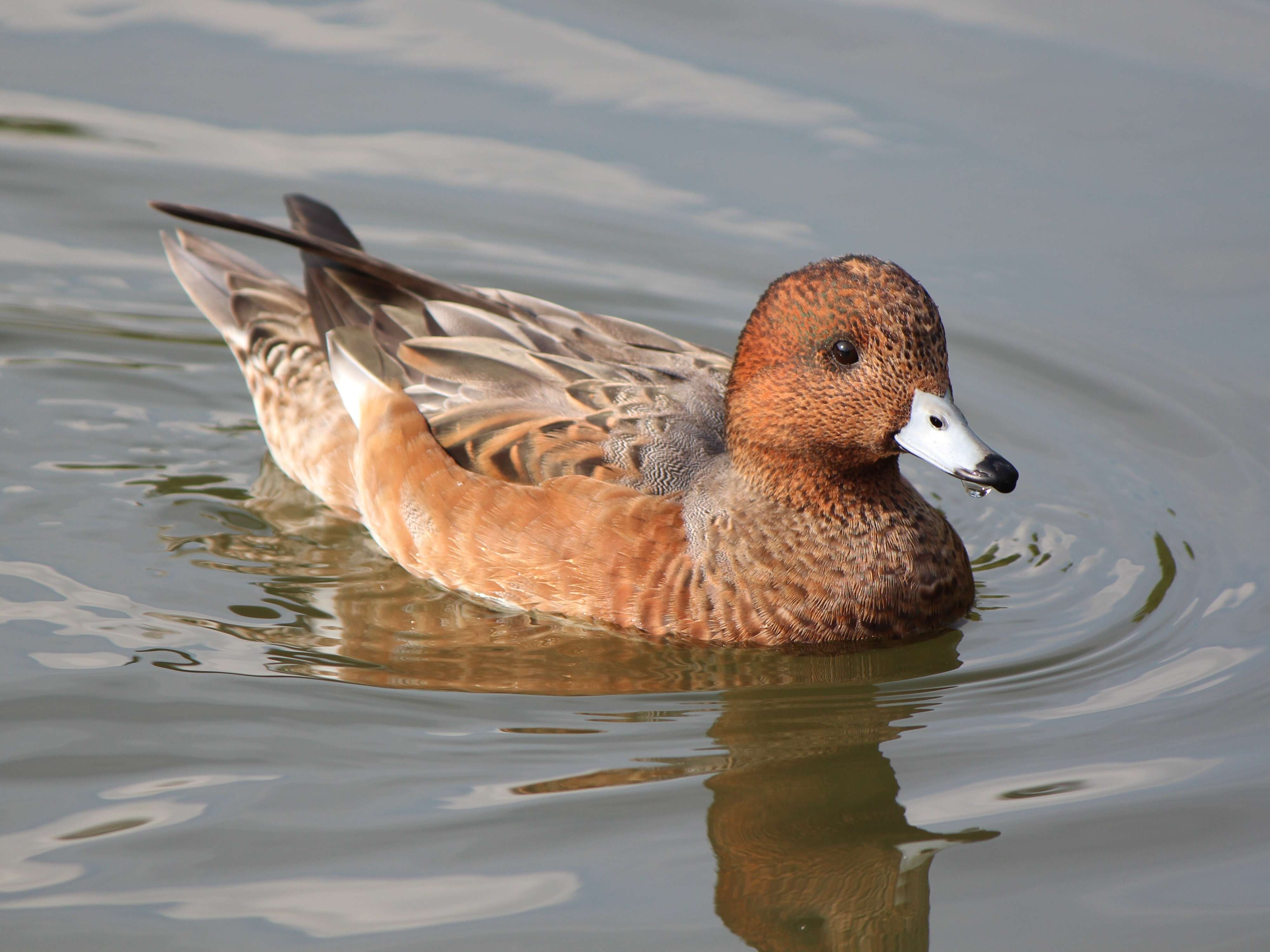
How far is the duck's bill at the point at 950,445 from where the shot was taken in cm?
505

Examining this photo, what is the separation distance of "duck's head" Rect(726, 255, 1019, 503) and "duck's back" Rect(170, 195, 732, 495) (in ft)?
1.14

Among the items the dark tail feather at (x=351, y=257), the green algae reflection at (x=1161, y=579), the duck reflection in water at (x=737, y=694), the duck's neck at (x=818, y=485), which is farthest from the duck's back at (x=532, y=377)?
the green algae reflection at (x=1161, y=579)

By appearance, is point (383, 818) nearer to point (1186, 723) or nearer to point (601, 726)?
point (601, 726)

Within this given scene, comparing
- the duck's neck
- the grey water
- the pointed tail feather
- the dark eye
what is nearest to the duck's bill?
the dark eye

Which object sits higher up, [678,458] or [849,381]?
[849,381]

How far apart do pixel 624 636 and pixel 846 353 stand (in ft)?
4.32

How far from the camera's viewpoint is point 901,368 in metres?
5.23

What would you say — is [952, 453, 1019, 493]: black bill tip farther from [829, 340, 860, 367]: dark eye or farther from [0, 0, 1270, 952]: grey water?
[0, 0, 1270, 952]: grey water

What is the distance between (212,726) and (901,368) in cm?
256

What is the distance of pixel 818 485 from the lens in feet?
18.7

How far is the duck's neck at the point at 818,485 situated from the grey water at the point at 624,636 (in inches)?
21.5

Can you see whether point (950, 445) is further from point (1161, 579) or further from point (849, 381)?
point (1161, 579)

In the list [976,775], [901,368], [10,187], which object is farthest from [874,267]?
[10,187]

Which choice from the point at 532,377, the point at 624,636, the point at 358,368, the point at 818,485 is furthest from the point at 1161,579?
the point at 358,368
